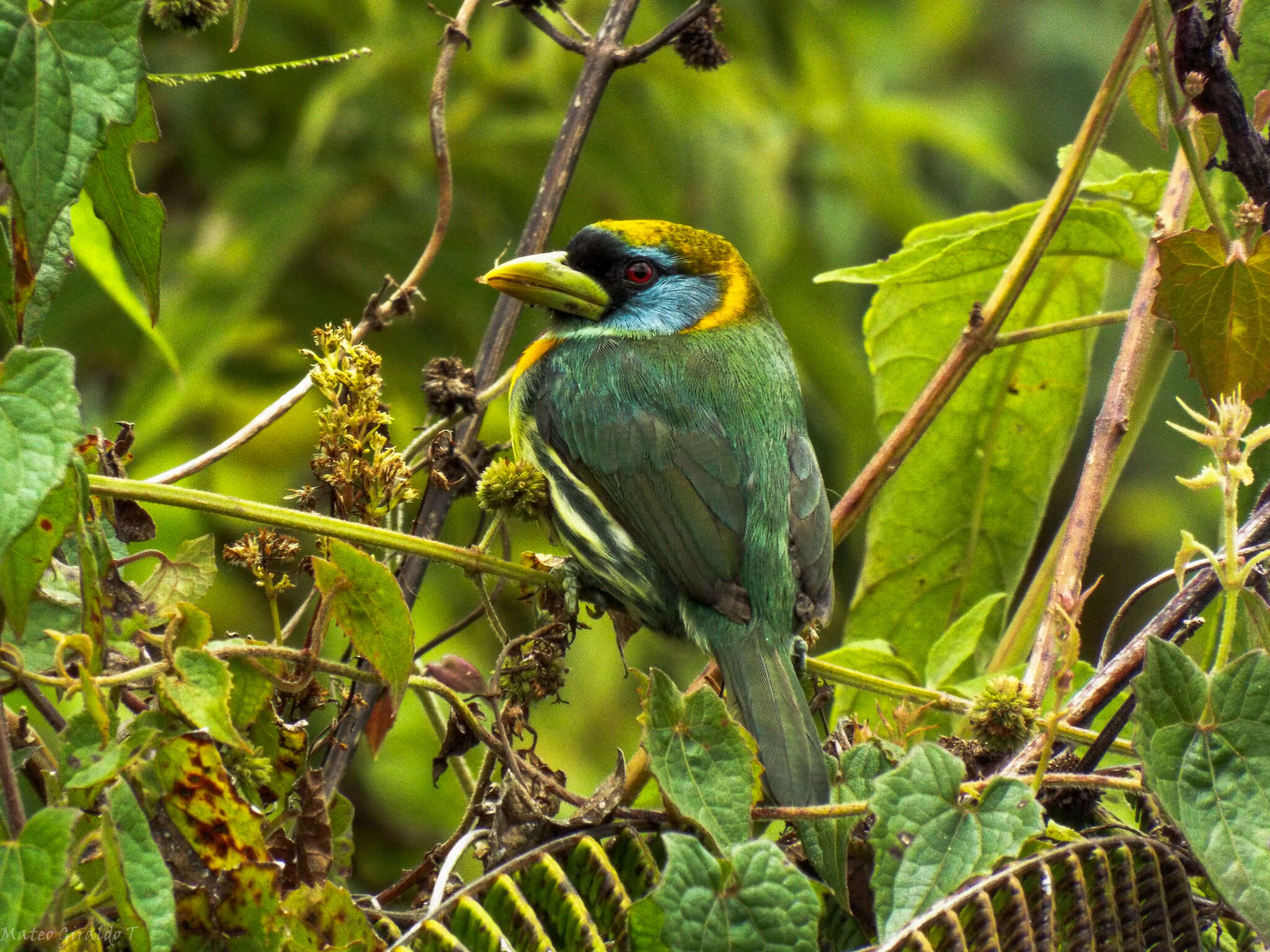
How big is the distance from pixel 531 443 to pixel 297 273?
6.36 ft

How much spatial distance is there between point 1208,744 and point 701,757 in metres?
0.53

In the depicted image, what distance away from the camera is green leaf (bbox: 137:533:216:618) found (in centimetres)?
157

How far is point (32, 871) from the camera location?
1.17 m

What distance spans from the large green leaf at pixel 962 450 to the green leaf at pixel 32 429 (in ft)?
5.19

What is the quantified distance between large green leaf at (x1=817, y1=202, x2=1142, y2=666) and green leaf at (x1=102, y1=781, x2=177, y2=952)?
1539mm

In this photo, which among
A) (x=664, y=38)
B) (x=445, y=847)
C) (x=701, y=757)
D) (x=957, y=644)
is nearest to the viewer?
(x=701, y=757)

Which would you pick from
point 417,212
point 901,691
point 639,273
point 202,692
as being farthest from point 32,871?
point 417,212

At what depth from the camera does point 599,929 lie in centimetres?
142

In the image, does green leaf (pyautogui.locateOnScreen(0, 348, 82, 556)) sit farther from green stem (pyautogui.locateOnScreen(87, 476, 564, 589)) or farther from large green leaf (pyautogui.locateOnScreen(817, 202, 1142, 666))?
large green leaf (pyautogui.locateOnScreen(817, 202, 1142, 666))

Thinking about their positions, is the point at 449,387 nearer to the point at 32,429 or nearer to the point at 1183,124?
the point at 32,429

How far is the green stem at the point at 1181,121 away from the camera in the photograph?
1.81 m

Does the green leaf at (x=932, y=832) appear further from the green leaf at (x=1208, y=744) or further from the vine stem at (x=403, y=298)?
the vine stem at (x=403, y=298)

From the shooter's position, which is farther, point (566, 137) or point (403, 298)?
point (566, 137)

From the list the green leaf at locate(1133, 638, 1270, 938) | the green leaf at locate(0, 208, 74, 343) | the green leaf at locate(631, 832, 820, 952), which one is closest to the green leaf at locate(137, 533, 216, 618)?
the green leaf at locate(0, 208, 74, 343)
